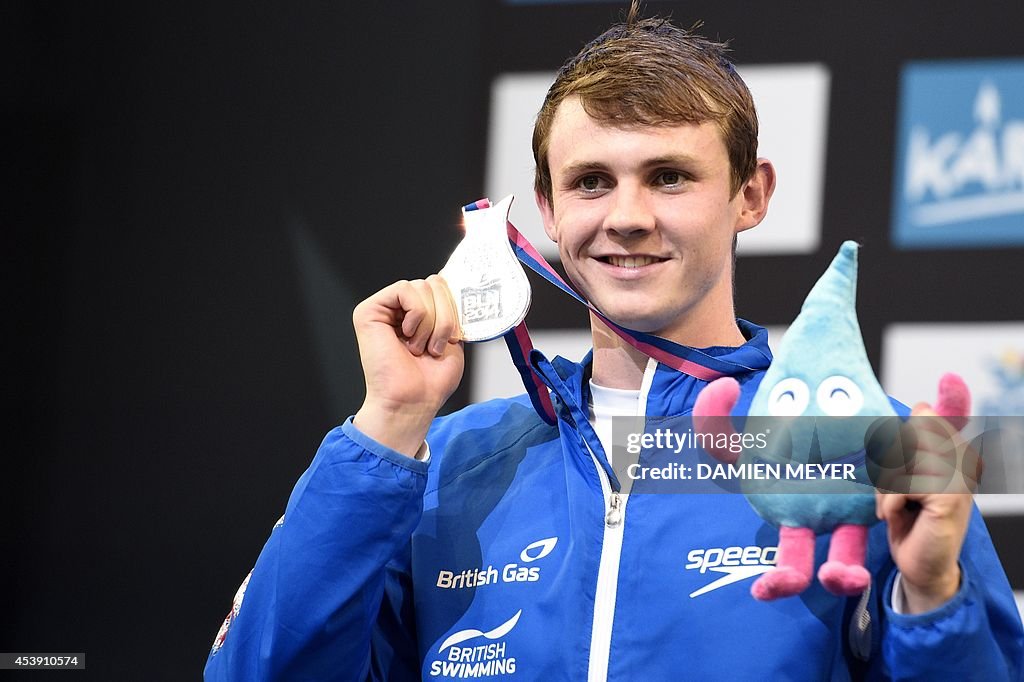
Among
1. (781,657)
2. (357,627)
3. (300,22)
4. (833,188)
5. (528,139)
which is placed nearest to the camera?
(781,657)

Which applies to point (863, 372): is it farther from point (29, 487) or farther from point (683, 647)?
point (29, 487)

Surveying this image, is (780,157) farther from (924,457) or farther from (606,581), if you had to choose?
(924,457)

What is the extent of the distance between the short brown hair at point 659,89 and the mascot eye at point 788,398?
0.39m

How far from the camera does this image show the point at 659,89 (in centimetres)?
130

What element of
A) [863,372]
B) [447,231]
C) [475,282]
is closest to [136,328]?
[447,231]

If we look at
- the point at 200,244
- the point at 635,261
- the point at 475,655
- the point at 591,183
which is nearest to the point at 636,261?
the point at 635,261

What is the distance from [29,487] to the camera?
83.9 inches

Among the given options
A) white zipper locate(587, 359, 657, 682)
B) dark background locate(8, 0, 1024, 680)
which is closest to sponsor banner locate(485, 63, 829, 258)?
dark background locate(8, 0, 1024, 680)

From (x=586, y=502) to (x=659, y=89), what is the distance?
17.3 inches

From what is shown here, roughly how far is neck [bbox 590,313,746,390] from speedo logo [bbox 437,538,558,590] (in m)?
0.20

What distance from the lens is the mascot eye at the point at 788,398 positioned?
3.27ft

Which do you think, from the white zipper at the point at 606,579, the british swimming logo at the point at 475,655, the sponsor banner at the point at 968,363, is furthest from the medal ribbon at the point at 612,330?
the sponsor banner at the point at 968,363

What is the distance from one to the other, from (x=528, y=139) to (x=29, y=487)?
1042 mm

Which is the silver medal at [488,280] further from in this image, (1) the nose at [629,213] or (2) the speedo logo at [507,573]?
(2) the speedo logo at [507,573]
